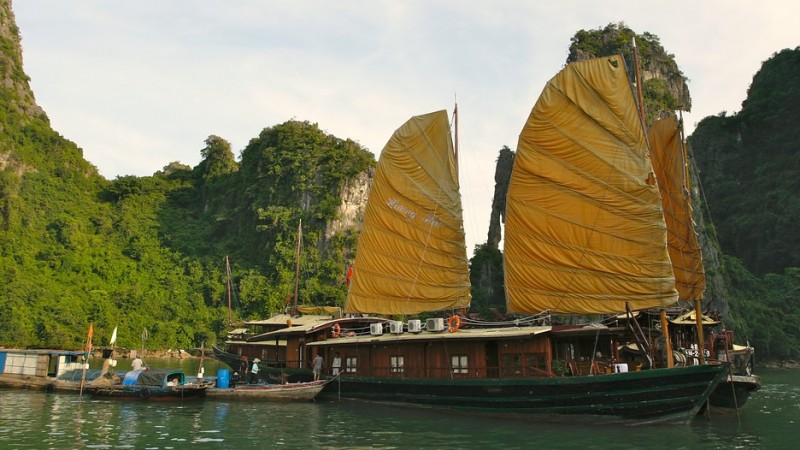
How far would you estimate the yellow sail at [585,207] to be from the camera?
53.3 ft

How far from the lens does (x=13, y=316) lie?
161ft

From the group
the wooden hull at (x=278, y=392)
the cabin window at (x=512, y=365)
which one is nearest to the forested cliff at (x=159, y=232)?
the wooden hull at (x=278, y=392)

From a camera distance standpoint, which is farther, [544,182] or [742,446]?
[544,182]

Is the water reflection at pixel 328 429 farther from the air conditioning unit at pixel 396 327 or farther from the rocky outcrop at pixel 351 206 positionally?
the rocky outcrop at pixel 351 206

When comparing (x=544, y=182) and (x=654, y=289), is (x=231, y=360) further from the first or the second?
(x=654, y=289)

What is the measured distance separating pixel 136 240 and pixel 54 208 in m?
9.33

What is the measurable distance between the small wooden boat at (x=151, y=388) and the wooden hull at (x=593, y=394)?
27.4 feet

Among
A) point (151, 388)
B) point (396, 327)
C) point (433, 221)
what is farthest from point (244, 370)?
point (433, 221)

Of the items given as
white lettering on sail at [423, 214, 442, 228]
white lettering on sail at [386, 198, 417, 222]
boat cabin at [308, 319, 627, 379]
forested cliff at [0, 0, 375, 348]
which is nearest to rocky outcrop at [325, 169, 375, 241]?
forested cliff at [0, 0, 375, 348]

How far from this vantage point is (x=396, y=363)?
65.1ft

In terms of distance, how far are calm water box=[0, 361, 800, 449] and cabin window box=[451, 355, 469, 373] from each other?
4.88ft

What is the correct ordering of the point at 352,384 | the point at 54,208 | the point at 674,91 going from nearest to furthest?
the point at 352,384, the point at 54,208, the point at 674,91

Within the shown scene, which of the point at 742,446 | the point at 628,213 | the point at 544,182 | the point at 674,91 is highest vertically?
the point at 674,91

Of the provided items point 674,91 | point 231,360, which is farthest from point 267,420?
point 674,91
